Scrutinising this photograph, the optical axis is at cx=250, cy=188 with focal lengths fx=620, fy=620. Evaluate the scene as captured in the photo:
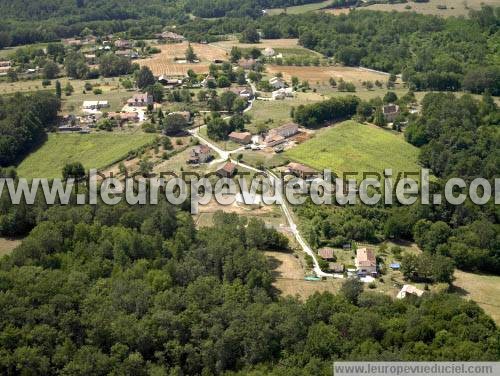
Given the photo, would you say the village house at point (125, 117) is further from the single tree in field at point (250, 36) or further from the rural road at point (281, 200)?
the single tree in field at point (250, 36)

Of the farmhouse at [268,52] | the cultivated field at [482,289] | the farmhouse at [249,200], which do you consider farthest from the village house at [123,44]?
the cultivated field at [482,289]

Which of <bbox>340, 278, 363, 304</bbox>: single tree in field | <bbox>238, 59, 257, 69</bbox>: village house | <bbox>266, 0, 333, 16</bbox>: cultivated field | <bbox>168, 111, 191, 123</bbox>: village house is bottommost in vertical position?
<bbox>340, 278, 363, 304</bbox>: single tree in field

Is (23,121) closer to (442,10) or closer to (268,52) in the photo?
(268,52)

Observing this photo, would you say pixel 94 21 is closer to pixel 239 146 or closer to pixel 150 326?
pixel 239 146

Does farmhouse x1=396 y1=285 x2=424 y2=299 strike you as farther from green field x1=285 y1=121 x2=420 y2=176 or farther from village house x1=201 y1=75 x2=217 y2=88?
village house x1=201 y1=75 x2=217 y2=88

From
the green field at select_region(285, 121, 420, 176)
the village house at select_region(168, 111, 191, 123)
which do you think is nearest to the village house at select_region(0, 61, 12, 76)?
the village house at select_region(168, 111, 191, 123)

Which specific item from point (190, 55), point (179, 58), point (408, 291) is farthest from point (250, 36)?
point (408, 291)
